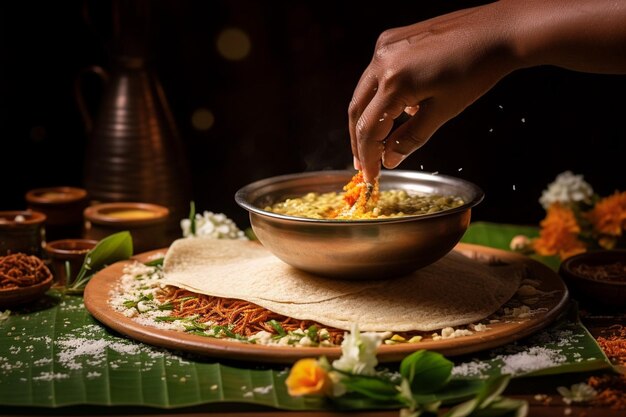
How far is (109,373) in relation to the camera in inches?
75.6

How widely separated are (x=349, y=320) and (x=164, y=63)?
2081 millimetres

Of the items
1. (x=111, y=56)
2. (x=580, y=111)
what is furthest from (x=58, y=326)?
(x=580, y=111)

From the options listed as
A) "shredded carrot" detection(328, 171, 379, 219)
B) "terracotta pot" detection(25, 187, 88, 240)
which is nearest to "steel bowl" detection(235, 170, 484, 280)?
"shredded carrot" detection(328, 171, 379, 219)

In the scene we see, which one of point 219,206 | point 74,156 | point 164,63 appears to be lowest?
point 219,206

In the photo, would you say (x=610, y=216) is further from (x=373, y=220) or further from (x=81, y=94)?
(x=81, y=94)

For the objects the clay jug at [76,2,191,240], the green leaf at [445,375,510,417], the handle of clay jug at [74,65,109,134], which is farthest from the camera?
the handle of clay jug at [74,65,109,134]

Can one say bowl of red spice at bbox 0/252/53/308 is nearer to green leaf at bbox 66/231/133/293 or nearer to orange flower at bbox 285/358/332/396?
green leaf at bbox 66/231/133/293

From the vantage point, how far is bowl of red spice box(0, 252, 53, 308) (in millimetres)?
2383

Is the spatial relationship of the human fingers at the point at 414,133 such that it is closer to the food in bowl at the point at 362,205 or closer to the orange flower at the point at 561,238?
the food in bowl at the point at 362,205

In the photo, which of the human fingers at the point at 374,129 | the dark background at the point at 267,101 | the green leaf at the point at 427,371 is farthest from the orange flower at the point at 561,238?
the green leaf at the point at 427,371

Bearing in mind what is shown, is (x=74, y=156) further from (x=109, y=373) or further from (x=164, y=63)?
(x=109, y=373)

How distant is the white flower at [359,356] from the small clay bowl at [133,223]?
1.29 metres

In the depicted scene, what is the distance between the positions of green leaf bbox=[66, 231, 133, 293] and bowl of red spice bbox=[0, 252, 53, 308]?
120mm

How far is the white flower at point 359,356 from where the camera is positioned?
179 centimetres
